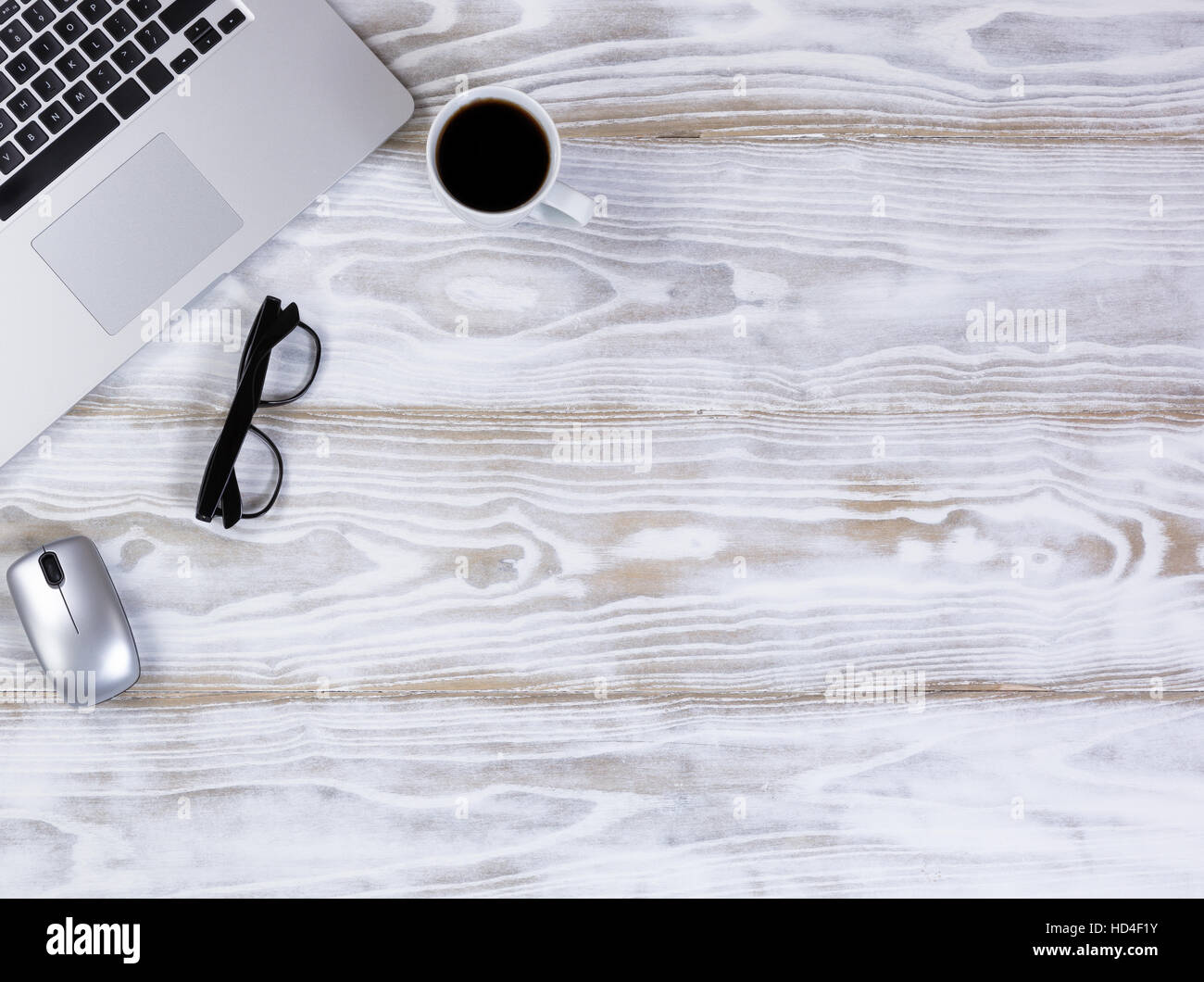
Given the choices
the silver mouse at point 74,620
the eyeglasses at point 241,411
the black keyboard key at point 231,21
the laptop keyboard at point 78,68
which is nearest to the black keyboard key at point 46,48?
the laptop keyboard at point 78,68

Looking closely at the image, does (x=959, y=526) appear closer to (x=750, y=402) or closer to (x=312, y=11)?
(x=750, y=402)

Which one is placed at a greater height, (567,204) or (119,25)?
(119,25)

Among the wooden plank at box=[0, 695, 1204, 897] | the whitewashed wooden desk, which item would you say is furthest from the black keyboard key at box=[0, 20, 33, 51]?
the wooden plank at box=[0, 695, 1204, 897]

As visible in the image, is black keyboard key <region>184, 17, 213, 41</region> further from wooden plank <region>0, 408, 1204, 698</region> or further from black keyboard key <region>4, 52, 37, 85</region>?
wooden plank <region>0, 408, 1204, 698</region>

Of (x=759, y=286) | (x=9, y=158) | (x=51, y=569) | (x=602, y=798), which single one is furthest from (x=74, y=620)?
(x=759, y=286)

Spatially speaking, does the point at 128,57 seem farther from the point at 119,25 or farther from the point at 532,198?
the point at 532,198

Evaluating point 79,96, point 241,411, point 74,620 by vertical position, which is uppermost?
point 79,96

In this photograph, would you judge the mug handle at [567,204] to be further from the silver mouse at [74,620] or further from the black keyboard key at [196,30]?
the silver mouse at [74,620]

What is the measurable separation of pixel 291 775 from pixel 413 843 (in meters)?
0.12

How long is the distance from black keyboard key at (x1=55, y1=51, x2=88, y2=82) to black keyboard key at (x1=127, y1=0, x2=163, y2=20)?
0.05 meters

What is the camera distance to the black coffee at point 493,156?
23.1 inches

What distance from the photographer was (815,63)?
68 cm

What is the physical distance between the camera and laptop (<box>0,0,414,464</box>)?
0.58 meters

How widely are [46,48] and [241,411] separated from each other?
0.95ft
